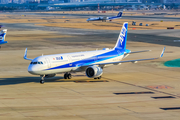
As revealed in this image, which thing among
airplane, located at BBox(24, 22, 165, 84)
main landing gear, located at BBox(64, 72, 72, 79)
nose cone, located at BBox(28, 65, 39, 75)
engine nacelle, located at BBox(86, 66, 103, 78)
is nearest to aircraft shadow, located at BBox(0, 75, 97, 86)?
main landing gear, located at BBox(64, 72, 72, 79)

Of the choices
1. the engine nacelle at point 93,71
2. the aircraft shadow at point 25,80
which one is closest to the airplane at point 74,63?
the engine nacelle at point 93,71

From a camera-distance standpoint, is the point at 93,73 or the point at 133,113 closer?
the point at 133,113

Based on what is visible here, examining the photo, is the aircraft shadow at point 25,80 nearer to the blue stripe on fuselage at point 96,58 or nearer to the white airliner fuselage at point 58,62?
the white airliner fuselage at point 58,62

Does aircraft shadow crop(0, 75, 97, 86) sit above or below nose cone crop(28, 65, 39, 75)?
below

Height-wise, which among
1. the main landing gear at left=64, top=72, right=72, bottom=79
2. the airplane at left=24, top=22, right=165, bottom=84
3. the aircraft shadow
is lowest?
the aircraft shadow

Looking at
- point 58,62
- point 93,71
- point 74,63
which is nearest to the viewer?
point 58,62

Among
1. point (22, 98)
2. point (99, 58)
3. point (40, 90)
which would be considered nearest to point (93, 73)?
point (99, 58)

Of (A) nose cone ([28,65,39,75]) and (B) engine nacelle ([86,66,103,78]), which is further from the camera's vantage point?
(B) engine nacelle ([86,66,103,78])

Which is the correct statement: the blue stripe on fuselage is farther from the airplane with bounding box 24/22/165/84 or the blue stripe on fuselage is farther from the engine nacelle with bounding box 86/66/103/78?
the engine nacelle with bounding box 86/66/103/78

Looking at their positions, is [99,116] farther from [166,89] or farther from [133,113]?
[166,89]

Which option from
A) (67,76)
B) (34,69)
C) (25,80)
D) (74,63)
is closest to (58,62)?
(74,63)

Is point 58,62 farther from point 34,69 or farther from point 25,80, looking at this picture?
point 25,80

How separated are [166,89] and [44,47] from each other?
171 ft

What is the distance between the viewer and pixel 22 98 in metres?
36.6
